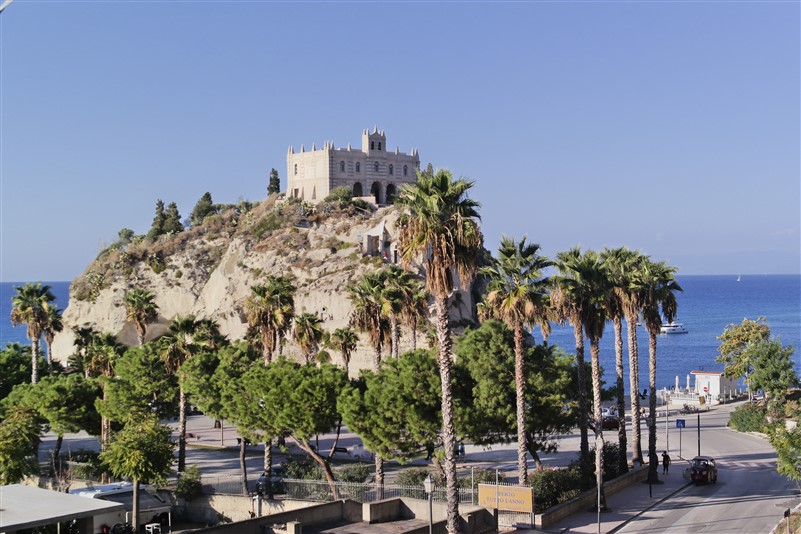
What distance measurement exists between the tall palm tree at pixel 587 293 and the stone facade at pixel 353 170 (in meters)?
87.6

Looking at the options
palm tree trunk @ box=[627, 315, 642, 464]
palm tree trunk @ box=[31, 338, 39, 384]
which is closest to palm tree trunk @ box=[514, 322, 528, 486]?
palm tree trunk @ box=[627, 315, 642, 464]

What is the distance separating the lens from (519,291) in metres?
35.1

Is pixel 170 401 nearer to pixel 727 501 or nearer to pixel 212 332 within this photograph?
pixel 212 332

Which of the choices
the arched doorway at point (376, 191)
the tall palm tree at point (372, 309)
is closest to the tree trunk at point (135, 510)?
the tall palm tree at point (372, 309)

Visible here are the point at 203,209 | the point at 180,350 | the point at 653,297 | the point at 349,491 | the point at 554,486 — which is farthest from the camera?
the point at 203,209

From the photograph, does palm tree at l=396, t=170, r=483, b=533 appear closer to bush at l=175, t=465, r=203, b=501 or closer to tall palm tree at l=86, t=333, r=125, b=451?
bush at l=175, t=465, r=203, b=501

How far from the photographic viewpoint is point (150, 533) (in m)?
35.8

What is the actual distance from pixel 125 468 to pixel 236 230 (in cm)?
9486

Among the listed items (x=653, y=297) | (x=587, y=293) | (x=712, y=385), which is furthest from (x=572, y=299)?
(x=712, y=385)

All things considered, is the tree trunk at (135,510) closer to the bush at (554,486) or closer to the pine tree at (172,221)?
the bush at (554,486)

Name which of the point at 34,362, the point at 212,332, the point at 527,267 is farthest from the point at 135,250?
the point at 527,267

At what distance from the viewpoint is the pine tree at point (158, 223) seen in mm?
137750

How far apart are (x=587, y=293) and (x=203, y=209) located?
11751cm

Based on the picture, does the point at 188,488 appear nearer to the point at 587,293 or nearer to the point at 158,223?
the point at 587,293
